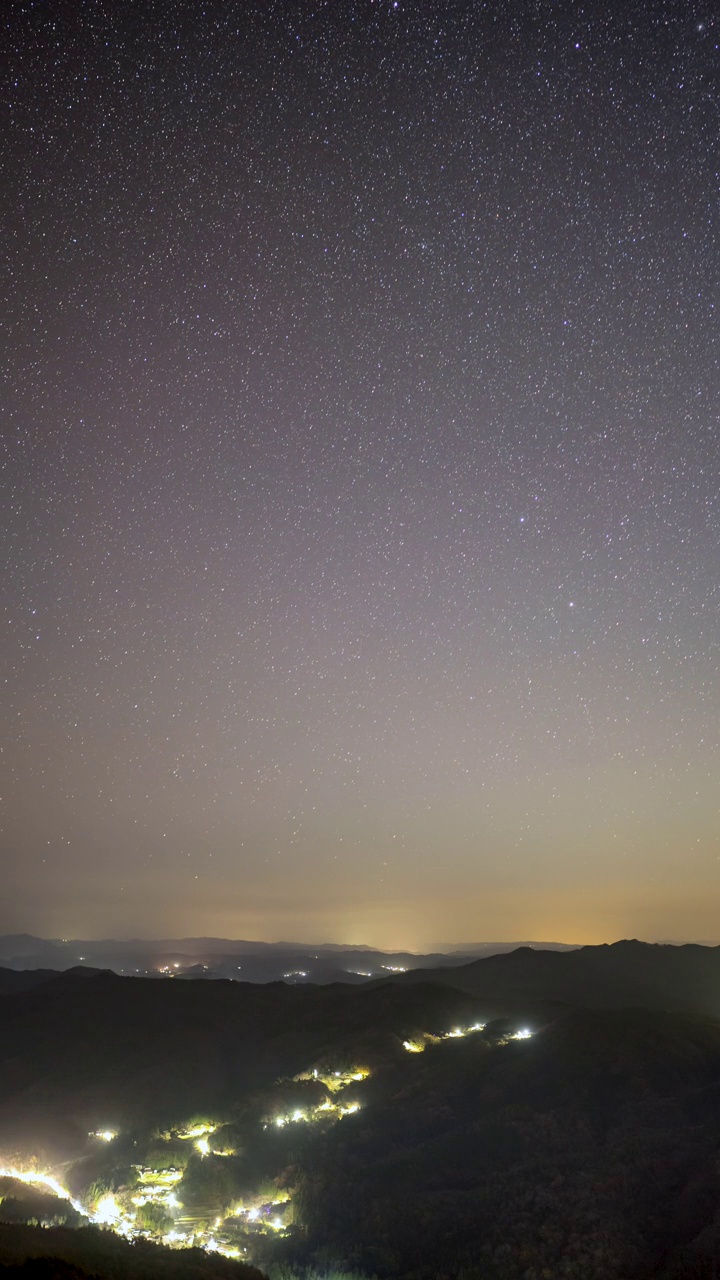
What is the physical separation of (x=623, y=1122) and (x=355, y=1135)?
44.8 feet

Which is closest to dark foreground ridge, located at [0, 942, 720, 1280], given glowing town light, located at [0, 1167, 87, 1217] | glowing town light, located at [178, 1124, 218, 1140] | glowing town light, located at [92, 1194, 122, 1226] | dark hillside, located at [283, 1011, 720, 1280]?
dark hillside, located at [283, 1011, 720, 1280]

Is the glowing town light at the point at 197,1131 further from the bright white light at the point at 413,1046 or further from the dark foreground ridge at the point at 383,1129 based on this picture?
the bright white light at the point at 413,1046

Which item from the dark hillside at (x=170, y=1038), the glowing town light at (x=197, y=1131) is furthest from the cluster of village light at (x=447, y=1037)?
the glowing town light at (x=197, y=1131)

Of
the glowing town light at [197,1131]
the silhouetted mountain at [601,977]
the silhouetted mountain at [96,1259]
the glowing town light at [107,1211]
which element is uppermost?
the silhouetted mountain at [96,1259]

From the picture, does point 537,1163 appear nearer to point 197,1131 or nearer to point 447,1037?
point 197,1131

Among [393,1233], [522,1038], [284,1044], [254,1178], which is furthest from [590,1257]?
[284,1044]

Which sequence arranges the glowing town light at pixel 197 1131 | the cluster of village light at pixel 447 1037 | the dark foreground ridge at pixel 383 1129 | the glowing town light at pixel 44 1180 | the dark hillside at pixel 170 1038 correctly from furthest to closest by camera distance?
the cluster of village light at pixel 447 1037
the dark hillside at pixel 170 1038
the glowing town light at pixel 197 1131
the glowing town light at pixel 44 1180
the dark foreground ridge at pixel 383 1129

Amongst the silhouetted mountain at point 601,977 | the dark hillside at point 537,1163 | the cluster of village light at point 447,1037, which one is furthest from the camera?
the silhouetted mountain at point 601,977

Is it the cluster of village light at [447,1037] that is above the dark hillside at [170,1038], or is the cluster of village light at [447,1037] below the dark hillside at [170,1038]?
above

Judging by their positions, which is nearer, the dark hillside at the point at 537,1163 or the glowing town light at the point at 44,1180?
the dark hillside at the point at 537,1163

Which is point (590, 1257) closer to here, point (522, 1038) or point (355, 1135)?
point (355, 1135)

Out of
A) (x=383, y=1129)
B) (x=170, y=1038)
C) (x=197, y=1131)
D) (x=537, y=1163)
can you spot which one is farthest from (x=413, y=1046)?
(x=537, y=1163)

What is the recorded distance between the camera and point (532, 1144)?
33.0 m

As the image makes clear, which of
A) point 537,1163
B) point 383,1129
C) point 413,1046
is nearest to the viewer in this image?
point 537,1163
